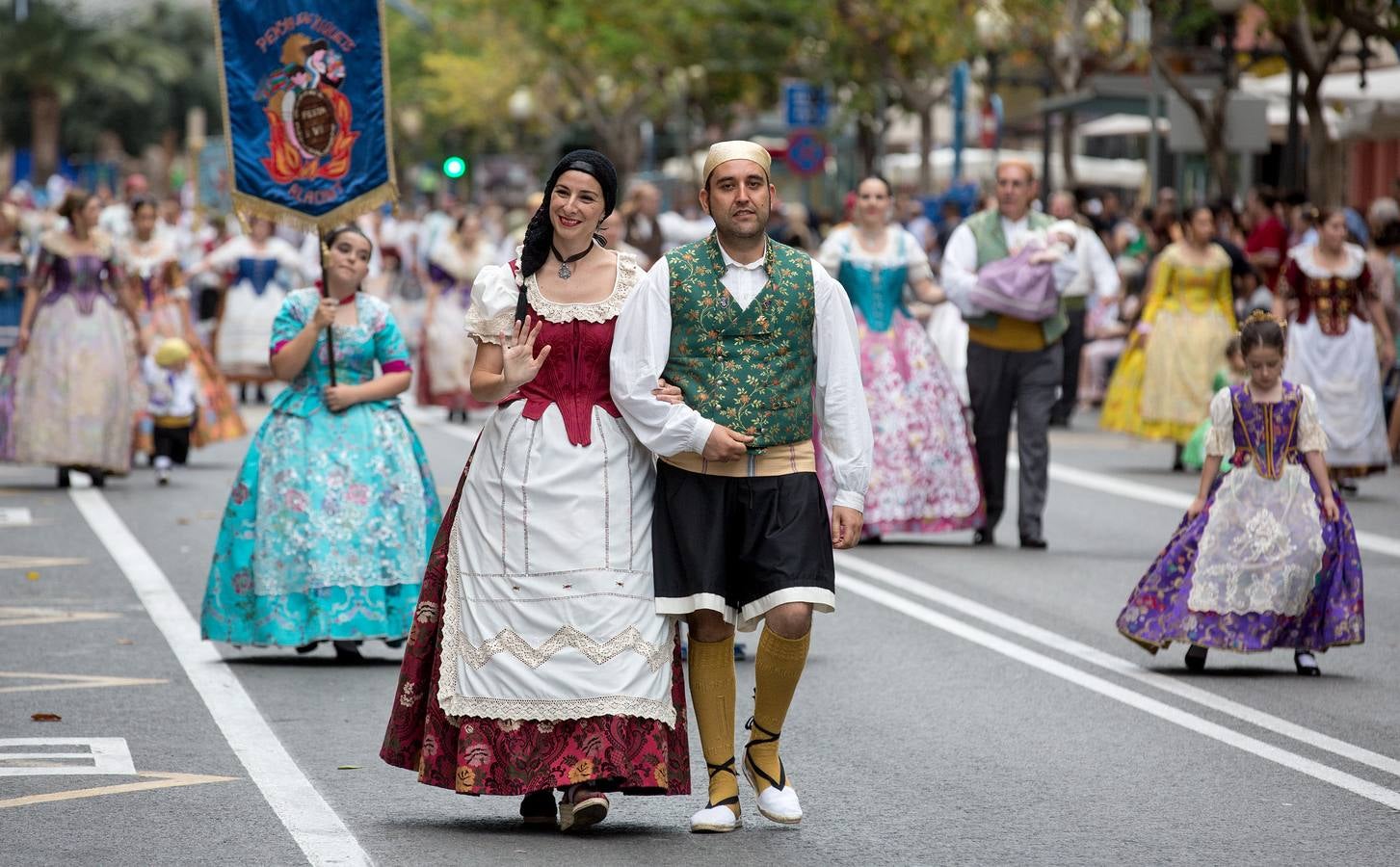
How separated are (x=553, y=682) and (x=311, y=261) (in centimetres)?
2066

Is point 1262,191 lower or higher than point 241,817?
higher

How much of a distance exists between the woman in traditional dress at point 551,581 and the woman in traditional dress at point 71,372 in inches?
420

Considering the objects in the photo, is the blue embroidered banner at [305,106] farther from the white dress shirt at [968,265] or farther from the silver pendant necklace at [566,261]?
the white dress shirt at [968,265]

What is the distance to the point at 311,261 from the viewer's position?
27141 mm

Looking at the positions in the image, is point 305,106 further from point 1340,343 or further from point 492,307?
point 1340,343

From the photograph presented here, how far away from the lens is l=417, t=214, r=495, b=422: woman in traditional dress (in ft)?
79.2

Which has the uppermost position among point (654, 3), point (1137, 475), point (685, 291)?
point (654, 3)

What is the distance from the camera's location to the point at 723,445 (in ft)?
22.7

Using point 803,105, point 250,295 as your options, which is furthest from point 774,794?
point 803,105

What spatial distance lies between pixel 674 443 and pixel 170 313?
46.6 ft

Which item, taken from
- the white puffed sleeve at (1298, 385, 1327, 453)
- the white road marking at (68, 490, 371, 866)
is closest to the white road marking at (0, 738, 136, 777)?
the white road marking at (68, 490, 371, 866)

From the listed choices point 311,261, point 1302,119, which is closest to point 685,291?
point 311,261

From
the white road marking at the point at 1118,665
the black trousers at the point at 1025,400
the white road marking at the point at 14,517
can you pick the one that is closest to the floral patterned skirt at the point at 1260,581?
the white road marking at the point at 1118,665

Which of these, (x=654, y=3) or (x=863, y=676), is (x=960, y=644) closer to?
(x=863, y=676)
